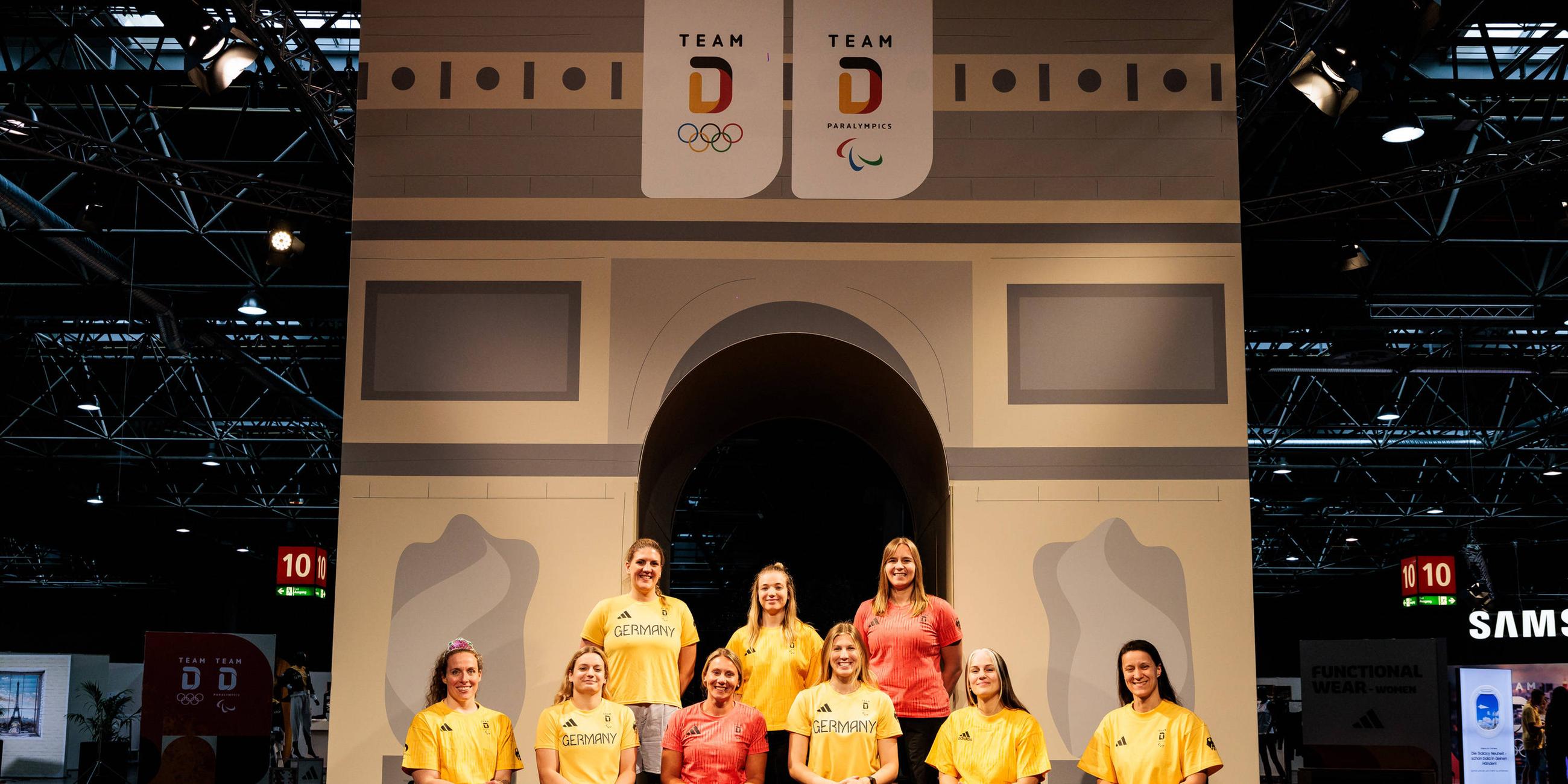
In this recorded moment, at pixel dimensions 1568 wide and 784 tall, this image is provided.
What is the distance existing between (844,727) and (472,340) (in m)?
2.95

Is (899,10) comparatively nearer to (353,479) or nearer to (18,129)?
(353,479)

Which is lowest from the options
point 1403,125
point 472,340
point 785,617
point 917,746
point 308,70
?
point 917,746

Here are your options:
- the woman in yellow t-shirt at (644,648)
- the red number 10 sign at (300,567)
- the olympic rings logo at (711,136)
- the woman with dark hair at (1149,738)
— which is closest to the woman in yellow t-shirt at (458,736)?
the woman in yellow t-shirt at (644,648)

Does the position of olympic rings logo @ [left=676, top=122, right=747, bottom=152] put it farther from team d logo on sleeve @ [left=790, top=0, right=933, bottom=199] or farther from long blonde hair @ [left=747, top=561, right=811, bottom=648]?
long blonde hair @ [left=747, top=561, right=811, bottom=648]

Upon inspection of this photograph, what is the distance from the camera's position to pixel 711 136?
7285 mm

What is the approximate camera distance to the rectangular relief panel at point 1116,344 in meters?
7.06

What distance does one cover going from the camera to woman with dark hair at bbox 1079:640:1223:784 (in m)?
5.84

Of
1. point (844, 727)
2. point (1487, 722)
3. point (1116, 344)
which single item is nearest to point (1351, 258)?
point (1116, 344)

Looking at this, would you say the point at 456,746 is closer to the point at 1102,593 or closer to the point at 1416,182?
the point at 1102,593

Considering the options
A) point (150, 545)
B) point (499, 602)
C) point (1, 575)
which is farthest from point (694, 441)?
point (1, 575)

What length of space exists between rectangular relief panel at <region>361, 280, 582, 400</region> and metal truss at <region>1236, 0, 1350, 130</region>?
4.21 m

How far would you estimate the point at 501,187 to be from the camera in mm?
7266

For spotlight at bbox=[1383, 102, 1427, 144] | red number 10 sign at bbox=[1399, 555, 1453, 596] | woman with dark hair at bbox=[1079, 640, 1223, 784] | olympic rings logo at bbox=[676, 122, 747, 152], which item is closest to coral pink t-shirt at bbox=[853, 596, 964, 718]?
woman with dark hair at bbox=[1079, 640, 1223, 784]

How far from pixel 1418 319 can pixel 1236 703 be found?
29.3ft
